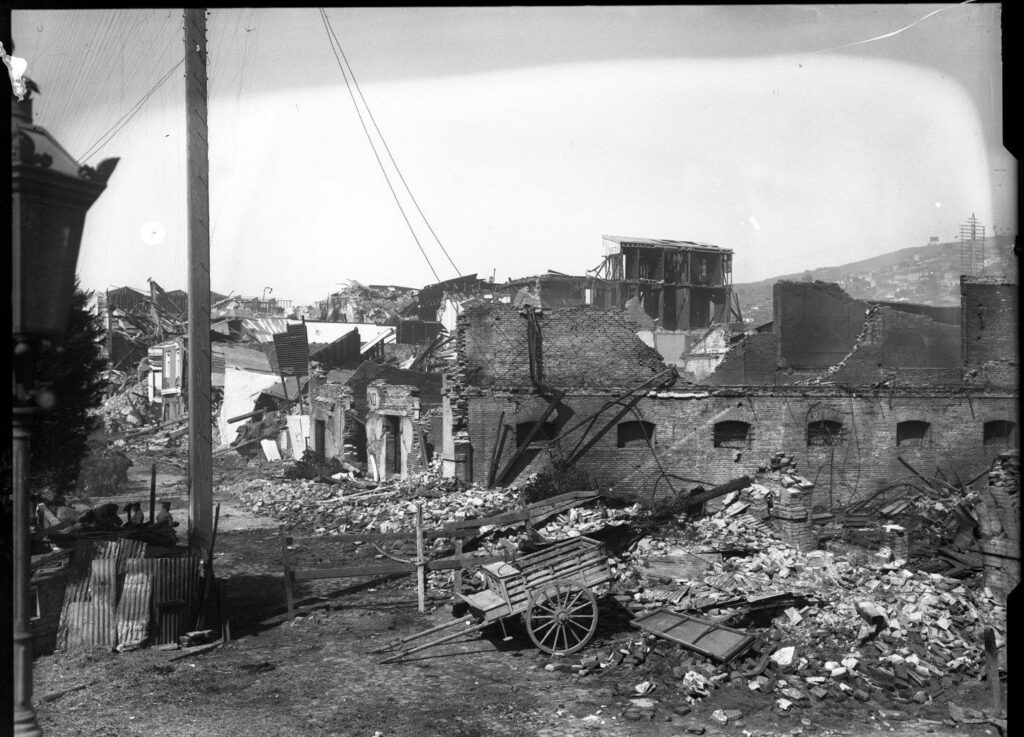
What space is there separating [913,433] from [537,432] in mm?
10160

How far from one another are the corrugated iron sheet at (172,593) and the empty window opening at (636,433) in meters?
11.7

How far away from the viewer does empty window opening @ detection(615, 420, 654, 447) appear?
18297 mm

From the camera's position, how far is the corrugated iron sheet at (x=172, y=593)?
8422mm

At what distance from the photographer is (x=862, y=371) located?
21719mm

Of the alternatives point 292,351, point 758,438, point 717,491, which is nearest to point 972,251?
point 758,438

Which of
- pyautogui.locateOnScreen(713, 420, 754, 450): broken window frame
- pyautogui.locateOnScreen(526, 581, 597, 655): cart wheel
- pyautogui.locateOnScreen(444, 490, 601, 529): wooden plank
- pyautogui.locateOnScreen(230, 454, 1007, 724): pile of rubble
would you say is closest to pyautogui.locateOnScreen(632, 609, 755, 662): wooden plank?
pyautogui.locateOnScreen(230, 454, 1007, 724): pile of rubble

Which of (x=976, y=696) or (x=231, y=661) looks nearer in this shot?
(x=976, y=696)

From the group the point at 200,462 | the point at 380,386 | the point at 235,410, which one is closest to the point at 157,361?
the point at 235,410

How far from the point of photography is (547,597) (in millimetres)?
8328

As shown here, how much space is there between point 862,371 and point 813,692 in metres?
16.7

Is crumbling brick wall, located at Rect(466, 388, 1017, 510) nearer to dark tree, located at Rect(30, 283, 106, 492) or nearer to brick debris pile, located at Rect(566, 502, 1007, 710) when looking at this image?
brick debris pile, located at Rect(566, 502, 1007, 710)

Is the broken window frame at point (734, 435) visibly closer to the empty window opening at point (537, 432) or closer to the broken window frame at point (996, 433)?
the empty window opening at point (537, 432)

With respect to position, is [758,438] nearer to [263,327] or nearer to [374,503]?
[374,503]

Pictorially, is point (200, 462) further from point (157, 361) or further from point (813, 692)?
point (157, 361)
